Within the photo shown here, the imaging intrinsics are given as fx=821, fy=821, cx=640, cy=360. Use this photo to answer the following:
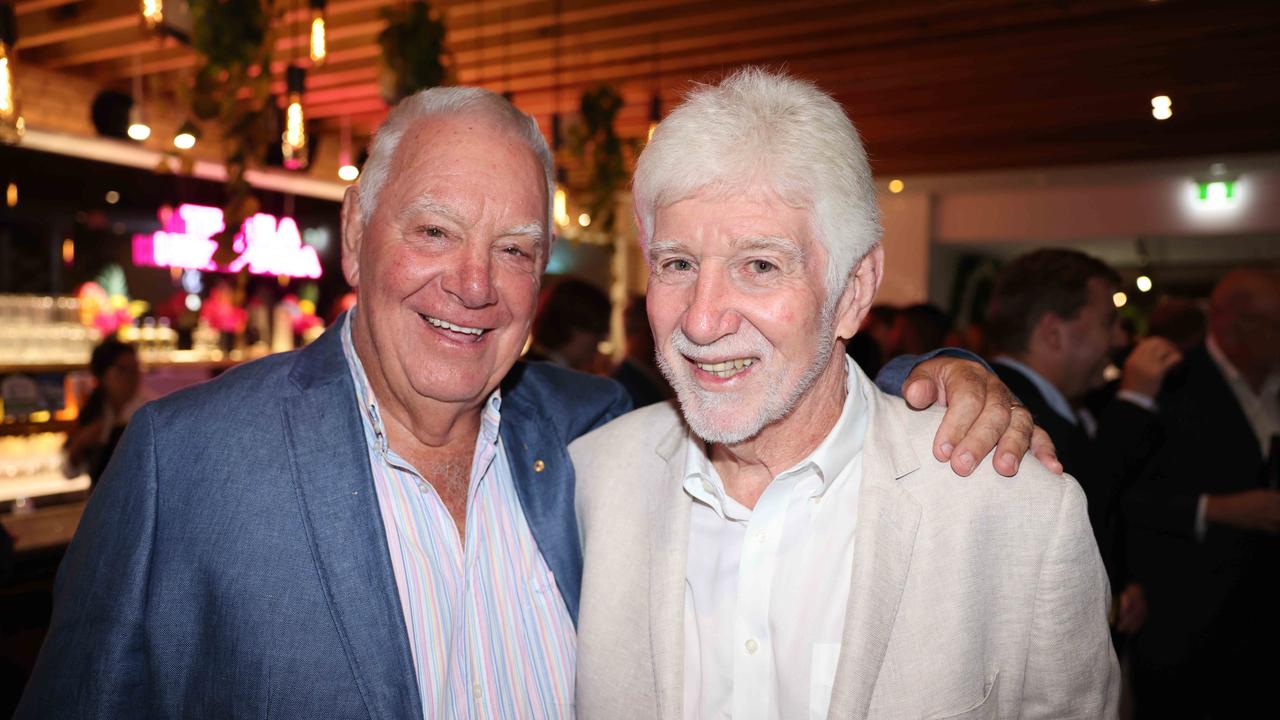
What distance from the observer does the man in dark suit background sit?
359cm

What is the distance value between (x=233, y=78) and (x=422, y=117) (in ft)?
6.74

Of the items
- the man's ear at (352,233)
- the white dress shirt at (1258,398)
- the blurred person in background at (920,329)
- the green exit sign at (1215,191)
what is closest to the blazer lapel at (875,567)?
the man's ear at (352,233)

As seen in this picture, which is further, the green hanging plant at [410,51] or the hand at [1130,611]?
the green hanging plant at [410,51]

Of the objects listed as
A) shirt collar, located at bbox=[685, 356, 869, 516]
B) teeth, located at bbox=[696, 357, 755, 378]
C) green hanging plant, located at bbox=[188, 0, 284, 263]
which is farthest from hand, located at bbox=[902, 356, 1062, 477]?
green hanging plant, located at bbox=[188, 0, 284, 263]

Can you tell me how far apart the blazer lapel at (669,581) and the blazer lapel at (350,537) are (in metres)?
0.46

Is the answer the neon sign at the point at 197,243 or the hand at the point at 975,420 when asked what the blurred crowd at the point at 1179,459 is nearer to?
the hand at the point at 975,420

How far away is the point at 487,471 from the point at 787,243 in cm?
89

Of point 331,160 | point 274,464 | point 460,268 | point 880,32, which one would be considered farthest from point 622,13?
point 331,160

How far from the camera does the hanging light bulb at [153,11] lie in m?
3.25

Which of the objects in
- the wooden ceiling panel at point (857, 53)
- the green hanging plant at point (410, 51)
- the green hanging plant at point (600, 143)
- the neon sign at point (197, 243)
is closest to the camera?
the green hanging plant at point (410, 51)

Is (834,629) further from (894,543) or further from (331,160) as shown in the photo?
(331,160)

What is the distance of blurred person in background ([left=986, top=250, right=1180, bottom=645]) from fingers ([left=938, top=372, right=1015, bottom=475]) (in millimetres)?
1475

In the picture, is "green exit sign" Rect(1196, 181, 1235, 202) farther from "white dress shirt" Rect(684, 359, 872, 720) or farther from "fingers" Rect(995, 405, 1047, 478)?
"white dress shirt" Rect(684, 359, 872, 720)

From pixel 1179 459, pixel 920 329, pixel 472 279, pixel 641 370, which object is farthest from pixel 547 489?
pixel 920 329
